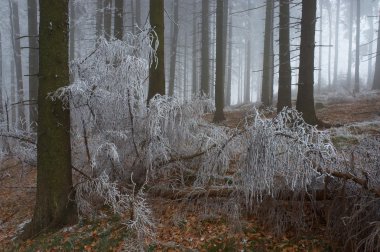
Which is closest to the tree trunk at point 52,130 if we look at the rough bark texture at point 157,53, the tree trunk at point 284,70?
the rough bark texture at point 157,53

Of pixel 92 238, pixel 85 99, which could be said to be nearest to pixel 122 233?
pixel 92 238

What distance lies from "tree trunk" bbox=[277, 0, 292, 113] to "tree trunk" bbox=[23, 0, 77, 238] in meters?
7.18

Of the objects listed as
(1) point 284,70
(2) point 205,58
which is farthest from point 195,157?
(2) point 205,58

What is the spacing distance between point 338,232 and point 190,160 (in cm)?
296

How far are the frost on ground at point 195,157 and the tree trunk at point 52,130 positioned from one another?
0.25 metres

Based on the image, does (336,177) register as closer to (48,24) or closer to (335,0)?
(48,24)

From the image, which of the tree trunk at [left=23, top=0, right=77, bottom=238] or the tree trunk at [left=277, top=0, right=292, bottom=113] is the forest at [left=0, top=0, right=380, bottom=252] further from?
the tree trunk at [left=277, top=0, right=292, bottom=113]

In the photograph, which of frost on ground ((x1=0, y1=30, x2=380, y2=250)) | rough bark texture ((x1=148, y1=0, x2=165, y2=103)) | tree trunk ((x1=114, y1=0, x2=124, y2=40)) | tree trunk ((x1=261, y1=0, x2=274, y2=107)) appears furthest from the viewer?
tree trunk ((x1=261, y1=0, x2=274, y2=107))

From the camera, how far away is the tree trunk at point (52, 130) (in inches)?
229

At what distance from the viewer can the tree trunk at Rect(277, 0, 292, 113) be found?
36.6 feet

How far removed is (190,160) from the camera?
6520mm

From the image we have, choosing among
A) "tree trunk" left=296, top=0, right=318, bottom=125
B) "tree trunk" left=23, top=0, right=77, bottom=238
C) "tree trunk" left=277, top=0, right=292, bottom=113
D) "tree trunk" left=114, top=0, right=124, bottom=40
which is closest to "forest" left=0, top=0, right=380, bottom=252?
"tree trunk" left=23, top=0, right=77, bottom=238

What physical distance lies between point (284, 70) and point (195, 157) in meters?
6.28

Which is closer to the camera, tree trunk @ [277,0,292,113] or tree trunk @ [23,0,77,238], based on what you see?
tree trunk @ [23,0,77,238]
